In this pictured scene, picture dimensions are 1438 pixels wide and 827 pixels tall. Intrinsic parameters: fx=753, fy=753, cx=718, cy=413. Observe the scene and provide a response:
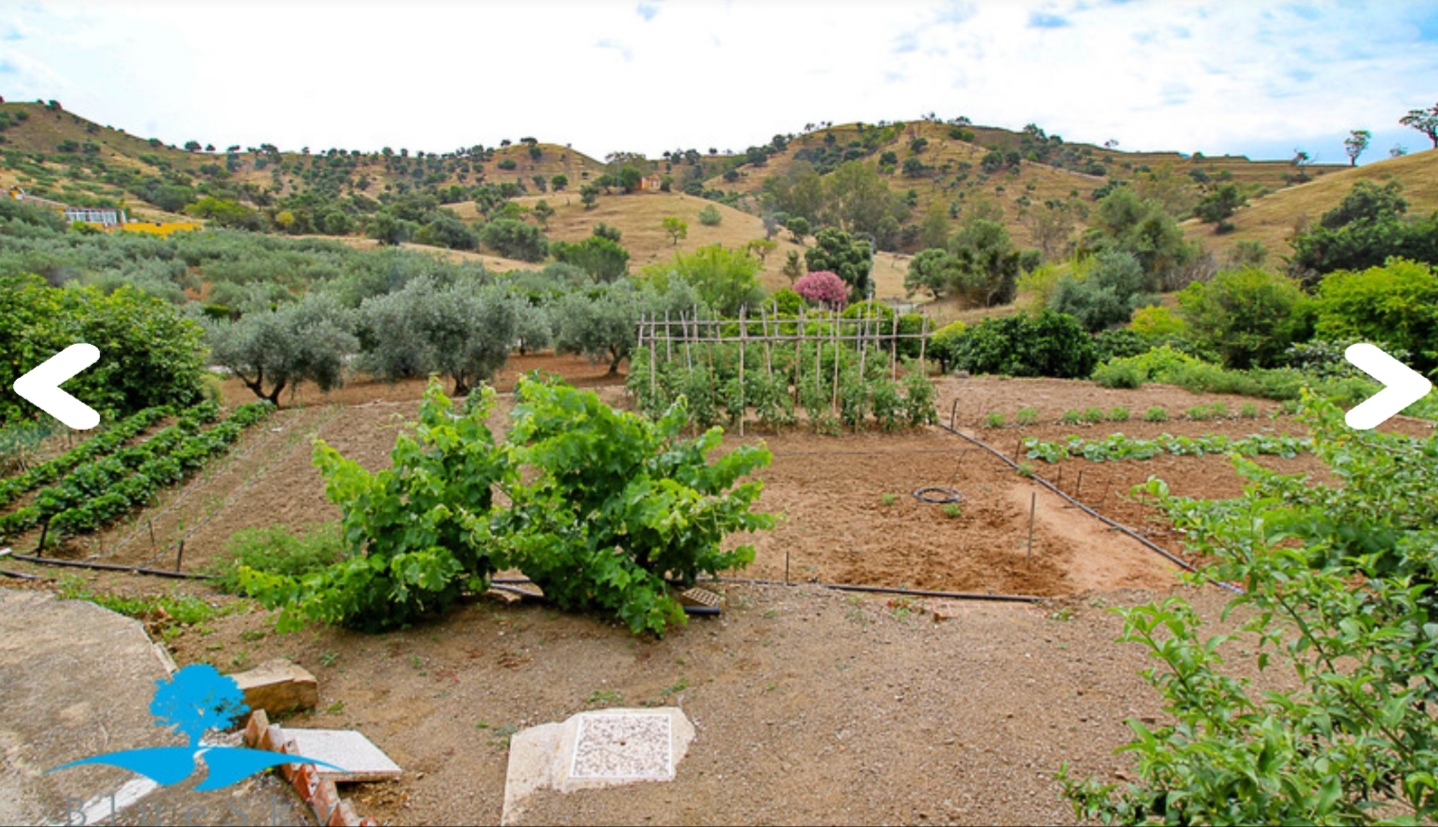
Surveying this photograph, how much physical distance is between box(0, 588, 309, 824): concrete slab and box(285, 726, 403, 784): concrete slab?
0.51 ft

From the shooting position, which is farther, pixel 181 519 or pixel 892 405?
pixel 892 405

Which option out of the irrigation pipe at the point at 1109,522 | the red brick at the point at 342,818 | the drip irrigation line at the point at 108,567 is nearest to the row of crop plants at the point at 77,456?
the drip irrigation line at the point at 108,567

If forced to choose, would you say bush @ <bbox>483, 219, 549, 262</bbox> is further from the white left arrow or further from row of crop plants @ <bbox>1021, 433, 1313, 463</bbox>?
the white left arrow

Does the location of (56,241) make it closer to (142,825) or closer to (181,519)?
(181,519)

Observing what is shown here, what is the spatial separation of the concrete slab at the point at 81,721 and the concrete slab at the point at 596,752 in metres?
0.69

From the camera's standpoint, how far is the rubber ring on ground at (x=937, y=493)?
678cm

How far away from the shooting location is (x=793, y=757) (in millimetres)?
2893

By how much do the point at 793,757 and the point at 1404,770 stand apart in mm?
1849

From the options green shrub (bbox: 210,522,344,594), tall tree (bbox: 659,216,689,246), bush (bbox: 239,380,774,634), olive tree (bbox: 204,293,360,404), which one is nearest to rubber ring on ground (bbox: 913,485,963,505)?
bush (bbox: 239,380,774,634)

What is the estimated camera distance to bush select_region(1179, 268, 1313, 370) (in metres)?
15.1

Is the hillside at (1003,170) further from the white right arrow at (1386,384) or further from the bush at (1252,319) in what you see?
the white right arrow at (1386,384)

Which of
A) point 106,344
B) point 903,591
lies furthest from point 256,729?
point 106,344

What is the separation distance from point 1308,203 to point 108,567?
45.5 metres

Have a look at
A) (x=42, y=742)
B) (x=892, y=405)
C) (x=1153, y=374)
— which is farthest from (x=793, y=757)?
(x=1153, y=374)
